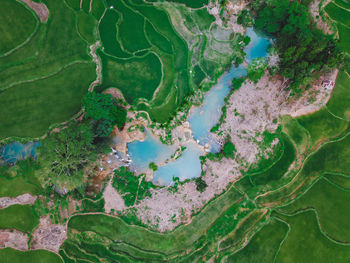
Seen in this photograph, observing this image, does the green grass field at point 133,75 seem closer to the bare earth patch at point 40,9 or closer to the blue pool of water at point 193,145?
the blue pool of water at point 193,145

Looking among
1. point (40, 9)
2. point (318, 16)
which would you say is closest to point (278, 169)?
point (318, 16)

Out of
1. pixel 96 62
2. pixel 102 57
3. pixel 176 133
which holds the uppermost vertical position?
pixel 102 57

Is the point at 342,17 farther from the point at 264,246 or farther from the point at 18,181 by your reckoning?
the point at 18,181

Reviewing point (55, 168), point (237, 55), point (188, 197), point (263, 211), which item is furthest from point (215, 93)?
point (55, 168)

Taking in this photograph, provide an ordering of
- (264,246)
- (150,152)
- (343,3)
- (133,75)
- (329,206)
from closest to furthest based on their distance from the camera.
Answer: (264,246)
(329,206)
(343,3)
(133,75)
(150,152)

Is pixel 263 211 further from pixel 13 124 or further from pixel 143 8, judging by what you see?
pixel 13 124

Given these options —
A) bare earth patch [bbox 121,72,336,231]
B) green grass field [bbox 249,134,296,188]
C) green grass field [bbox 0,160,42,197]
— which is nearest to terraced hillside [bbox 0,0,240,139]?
green grass field [bbox 0,160,42,197]

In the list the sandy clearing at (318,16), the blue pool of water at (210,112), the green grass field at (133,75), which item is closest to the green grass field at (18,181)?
the green grass field at (133,75)
